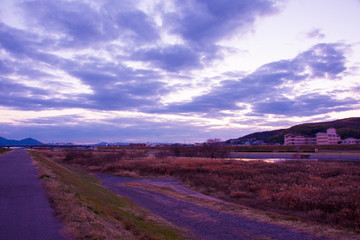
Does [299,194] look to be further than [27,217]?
Yes

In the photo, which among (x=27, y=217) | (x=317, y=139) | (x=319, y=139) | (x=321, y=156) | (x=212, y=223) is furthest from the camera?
(x=317, y=139)

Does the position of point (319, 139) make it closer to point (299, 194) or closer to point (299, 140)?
point (299, 140)

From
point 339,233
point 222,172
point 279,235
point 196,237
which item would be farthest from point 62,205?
point 222,172

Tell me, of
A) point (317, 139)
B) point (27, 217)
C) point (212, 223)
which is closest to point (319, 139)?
point (317, 139)

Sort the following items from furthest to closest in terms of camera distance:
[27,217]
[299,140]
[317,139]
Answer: [299,140], [317,139], [27,217]

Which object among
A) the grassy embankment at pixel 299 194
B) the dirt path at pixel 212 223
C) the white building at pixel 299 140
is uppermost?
the white building at pixel 299 140

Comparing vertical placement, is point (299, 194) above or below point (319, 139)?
below

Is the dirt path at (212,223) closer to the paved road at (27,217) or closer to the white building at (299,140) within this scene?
the paved road at (27,217)

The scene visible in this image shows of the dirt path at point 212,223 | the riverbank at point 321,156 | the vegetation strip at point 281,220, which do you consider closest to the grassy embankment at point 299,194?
the vegetation strip at point 281,220

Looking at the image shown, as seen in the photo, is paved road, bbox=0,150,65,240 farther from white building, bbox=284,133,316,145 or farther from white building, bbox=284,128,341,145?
white building, bbox=284,133,316,145

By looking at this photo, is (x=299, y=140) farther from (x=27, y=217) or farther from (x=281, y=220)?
(x=27, y=217)

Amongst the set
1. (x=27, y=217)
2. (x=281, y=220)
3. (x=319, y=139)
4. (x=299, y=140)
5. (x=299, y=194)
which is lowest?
(x=281, y=220)

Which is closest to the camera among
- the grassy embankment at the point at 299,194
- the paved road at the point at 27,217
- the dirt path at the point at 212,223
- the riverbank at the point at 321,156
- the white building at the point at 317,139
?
the paved road at the point at 27,217

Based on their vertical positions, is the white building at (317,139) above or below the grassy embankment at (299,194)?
above
